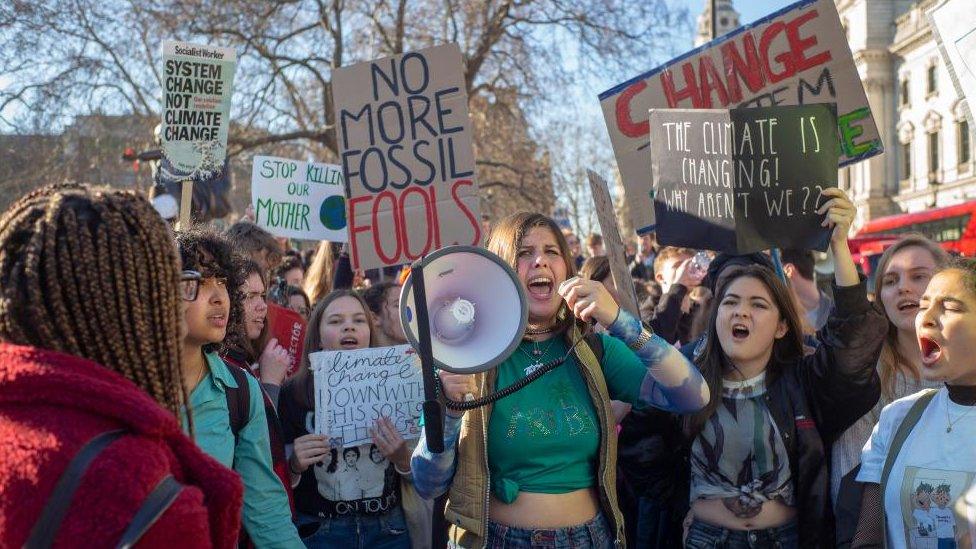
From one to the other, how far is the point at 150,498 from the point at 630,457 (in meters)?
2.31

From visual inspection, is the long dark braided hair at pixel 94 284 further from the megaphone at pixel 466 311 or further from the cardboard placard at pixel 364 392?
the cardboard placard at pixel 364 392

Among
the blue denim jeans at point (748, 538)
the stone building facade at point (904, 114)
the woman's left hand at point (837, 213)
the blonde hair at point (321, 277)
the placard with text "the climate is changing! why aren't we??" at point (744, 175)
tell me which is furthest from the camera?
the stone building facade at point (904, 114)

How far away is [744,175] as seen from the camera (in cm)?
370

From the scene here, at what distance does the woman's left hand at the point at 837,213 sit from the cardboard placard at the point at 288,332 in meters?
2.52

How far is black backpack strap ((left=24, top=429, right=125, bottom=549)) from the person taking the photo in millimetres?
1243

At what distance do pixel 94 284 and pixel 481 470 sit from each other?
148 cm

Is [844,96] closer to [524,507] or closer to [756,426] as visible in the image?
[756,426]

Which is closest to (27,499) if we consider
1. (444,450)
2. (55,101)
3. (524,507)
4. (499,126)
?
(444,450)

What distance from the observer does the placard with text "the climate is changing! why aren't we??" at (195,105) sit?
5.56 meters

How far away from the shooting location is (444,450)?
2.58 meters

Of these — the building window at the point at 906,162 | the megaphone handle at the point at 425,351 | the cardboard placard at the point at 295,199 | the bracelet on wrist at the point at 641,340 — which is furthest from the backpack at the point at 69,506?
the building window at the point at 906,162

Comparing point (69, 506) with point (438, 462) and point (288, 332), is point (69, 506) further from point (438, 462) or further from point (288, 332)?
point (288, 332)

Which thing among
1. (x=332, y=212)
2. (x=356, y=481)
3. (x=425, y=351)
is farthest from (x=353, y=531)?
(x=332, y=212)

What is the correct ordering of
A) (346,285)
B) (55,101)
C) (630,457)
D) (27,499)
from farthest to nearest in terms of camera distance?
(55,101) < (346,285) < (630,457) < (27,499)
